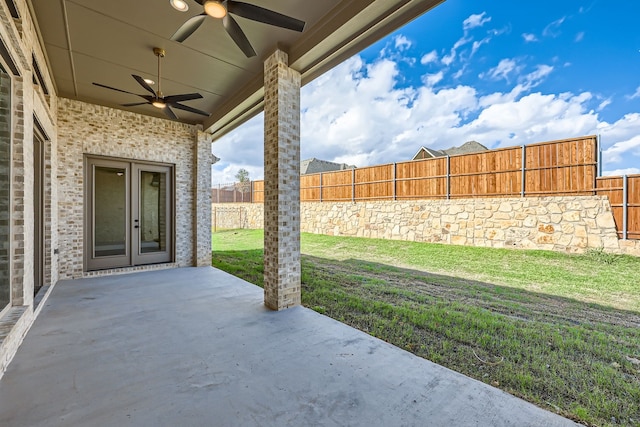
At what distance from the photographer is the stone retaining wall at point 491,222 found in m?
6.46

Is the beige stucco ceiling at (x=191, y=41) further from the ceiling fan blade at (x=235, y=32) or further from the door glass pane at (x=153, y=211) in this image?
the door glass pane at (x=153, y=211)

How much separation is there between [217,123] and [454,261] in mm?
6437

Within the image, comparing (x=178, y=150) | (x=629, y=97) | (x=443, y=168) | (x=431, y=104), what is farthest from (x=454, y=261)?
(x=431, y=104)

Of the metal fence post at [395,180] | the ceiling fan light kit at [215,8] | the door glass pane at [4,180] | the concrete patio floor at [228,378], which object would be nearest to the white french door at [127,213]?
the concrete patio floor at [228,378]

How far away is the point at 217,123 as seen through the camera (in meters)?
5.76

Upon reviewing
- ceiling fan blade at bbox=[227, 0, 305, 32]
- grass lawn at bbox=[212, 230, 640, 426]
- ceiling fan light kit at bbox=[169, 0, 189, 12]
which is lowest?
grass lawn at bbox=[212, 230, 640, 426]

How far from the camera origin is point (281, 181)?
A: 11.4 feet

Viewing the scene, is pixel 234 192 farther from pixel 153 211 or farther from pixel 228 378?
pixel 228 378

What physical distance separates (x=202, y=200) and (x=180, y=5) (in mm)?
4205

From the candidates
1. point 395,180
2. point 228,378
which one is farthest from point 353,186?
point 228,378

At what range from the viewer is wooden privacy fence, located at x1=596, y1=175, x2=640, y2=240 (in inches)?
236

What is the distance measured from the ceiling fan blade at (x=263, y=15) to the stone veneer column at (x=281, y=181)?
1149 millimetres

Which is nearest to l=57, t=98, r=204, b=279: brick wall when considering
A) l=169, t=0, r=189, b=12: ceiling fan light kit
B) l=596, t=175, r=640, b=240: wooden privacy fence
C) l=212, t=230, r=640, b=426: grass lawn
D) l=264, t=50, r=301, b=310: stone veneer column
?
l=212, t=230, r=640, b=426: grass lawn

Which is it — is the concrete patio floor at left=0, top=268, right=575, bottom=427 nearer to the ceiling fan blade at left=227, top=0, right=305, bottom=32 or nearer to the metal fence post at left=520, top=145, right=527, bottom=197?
the ceiling fan blade at left=227, top=0, right=305, bottom=32
